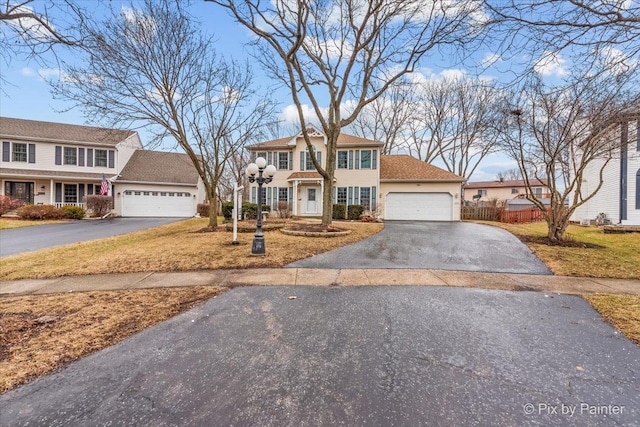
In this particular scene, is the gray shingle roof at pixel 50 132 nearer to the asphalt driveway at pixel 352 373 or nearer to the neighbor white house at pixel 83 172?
the neighbor white house at pixel 83 172

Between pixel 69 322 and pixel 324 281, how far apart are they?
4.01 m

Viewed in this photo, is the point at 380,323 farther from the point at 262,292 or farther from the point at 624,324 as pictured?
the point at 624,324

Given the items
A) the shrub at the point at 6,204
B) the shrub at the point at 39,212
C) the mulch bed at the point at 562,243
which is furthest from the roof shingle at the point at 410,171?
the shrub at the point at 6,204

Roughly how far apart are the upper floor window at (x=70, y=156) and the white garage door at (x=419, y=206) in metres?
24.6

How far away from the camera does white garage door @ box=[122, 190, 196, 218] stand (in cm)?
2333

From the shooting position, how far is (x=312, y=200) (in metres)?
21.5

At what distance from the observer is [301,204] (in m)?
21.5

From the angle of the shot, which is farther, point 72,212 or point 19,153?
point 19,153

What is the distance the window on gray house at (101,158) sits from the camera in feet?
76.3

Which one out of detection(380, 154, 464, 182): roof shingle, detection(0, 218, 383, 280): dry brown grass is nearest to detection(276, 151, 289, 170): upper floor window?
detection(380, 154, 464, 182): roof shingle

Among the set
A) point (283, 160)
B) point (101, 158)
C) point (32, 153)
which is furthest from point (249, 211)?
point (32, 153)

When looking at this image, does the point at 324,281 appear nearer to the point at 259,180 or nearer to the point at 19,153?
the point at 259,180

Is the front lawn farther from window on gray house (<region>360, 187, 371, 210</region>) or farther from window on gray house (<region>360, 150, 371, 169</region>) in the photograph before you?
window on gray house (<region>360, 150, 371, 169</region>)

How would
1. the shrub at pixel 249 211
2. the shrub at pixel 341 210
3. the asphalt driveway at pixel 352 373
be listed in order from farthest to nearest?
the shrub at pixel 341 210
the shrub at pixel 249 211
the asphalt driveway at pixel 352 373
